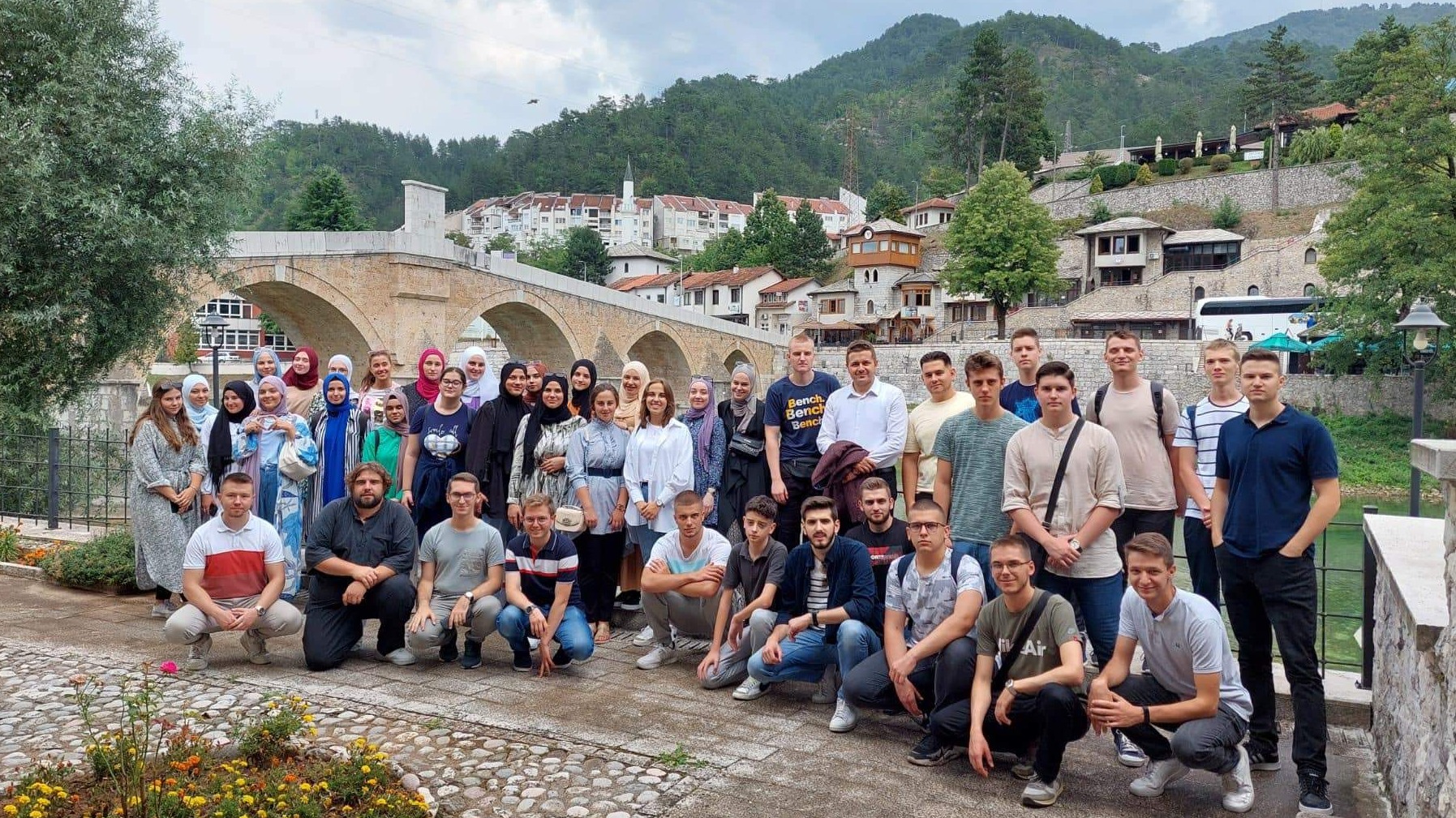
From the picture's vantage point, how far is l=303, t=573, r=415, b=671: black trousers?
458 cm

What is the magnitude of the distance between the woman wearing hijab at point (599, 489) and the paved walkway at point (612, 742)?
390 millimetres

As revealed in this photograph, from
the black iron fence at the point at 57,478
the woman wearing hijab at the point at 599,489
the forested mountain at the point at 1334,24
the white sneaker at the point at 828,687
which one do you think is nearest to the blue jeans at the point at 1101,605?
the white sneaker at the point at 828,687

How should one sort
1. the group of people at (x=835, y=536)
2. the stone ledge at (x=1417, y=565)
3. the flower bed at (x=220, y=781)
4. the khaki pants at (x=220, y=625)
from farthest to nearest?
1. the khaki pants at (x=220, y=625)
2. the group of people at (x=835, y=536)
3. the flower bed at (x=220, y=781)
4. the stone ledge at (x=1417, y=565)

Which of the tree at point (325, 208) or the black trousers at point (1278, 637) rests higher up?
the tree at point (325, 208)

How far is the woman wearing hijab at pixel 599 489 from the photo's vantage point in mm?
5199

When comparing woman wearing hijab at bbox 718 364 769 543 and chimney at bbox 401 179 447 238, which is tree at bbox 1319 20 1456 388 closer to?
chimney at bbox 401 179 447 238

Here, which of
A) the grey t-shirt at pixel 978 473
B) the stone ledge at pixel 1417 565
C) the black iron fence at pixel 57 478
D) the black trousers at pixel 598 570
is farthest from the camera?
the black iron fence at pixel 57 478

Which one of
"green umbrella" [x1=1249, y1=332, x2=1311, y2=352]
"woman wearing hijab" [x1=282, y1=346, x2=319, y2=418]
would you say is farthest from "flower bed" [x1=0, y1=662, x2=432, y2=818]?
"green umbrella" [x1=1249, y1=332, x2=1311, y2=352]

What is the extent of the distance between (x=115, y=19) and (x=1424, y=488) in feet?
66.9

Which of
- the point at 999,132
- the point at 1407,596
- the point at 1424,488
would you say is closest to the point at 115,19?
the point at 1407,596

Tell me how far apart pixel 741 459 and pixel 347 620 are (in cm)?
196

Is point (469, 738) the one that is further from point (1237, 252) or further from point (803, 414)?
point (1237, 252)

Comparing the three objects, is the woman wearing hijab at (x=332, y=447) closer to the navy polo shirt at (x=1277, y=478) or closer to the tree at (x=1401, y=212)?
the navy polo shirt at (x=1277, y=478)

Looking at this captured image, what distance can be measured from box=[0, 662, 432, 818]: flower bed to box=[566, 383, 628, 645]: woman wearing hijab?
6.18 ft
